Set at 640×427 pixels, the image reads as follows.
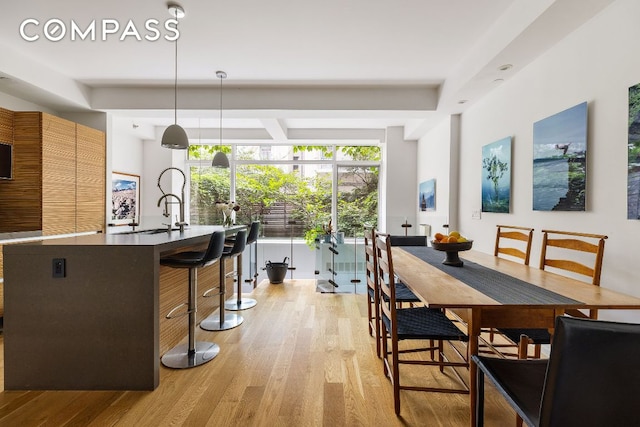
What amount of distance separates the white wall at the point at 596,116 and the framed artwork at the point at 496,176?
0.23 feet

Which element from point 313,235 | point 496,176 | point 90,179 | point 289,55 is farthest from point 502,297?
point 90,179

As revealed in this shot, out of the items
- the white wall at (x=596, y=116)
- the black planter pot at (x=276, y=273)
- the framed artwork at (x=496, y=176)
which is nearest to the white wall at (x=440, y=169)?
the framed artwork at (x=496, y=176)

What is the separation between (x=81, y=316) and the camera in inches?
80.3

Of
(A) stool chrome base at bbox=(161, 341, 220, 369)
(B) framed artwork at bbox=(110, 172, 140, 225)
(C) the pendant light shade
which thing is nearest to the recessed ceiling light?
(C) the pendant light shade

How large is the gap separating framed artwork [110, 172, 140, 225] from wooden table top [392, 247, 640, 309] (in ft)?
16.8

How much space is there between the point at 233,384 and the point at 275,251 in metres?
4.38

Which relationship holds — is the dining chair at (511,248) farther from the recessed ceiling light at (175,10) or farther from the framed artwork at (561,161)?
the recessed ceiling light at (175,10)

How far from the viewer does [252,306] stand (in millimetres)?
3750

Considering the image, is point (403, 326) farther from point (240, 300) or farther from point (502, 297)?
point (240, 300)

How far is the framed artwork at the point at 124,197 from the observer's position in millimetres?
5468

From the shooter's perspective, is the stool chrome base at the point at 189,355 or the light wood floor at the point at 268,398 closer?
the light wood floor at the point at 268,398

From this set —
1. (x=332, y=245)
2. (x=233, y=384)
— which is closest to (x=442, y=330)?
(x=233, y=384)

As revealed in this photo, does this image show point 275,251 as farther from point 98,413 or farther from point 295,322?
point 98,413

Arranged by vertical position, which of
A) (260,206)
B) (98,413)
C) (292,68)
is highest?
(292,68)
